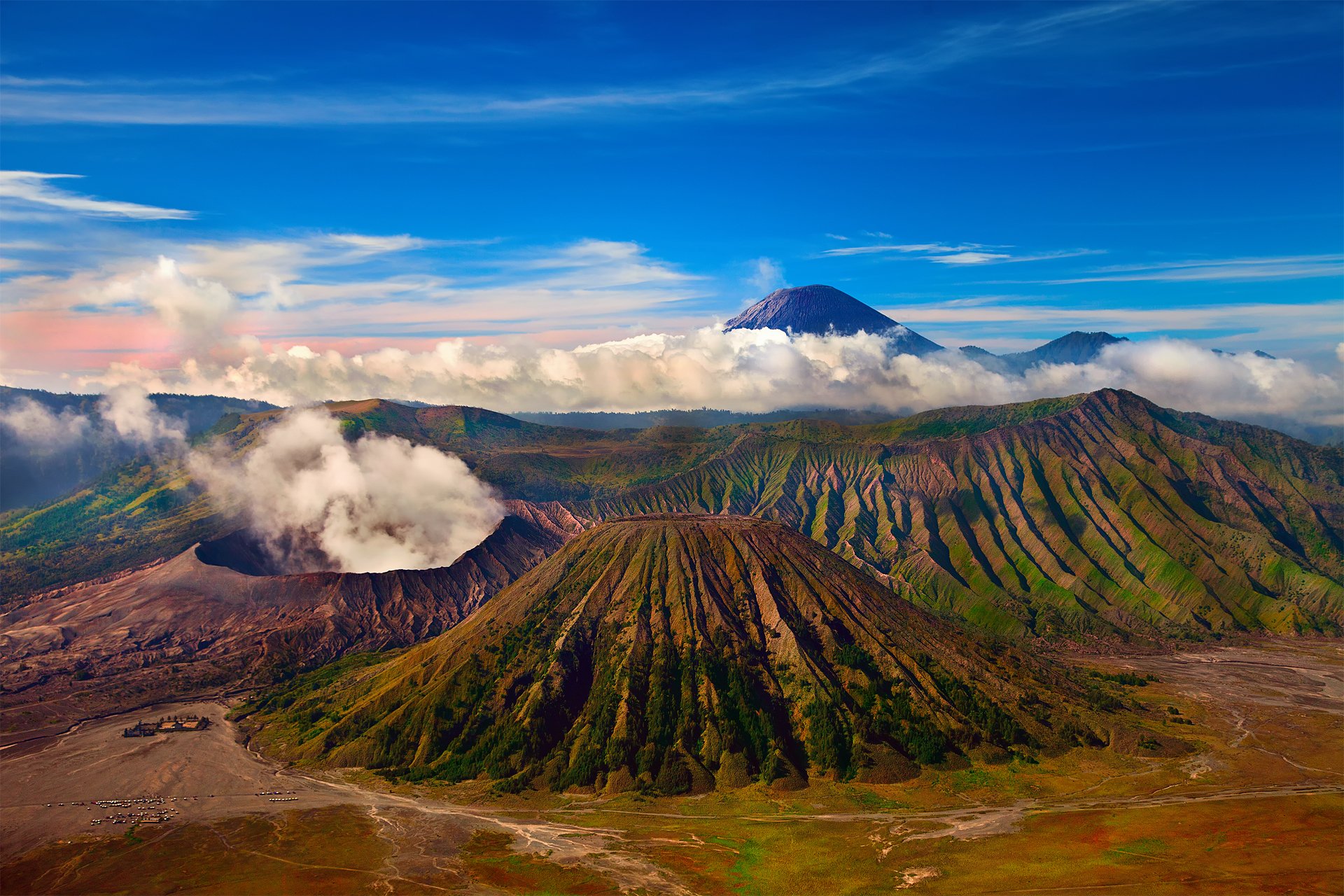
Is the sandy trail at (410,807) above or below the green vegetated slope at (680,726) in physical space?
below

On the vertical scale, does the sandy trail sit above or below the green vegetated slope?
below

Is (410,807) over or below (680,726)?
below

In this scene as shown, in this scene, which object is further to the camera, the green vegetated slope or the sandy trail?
the green vegetated slope

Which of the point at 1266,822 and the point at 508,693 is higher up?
the point at 508,693

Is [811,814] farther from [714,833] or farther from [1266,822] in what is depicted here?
[1266,822]

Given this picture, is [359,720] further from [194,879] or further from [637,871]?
[637,871]

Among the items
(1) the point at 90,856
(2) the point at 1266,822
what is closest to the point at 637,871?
(1) the point at 90,856

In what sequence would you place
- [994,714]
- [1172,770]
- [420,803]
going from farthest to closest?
[994,714]
[1172,770]
[420,803]

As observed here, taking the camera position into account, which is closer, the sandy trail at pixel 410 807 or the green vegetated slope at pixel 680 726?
the sandy trail at pixel 410 807

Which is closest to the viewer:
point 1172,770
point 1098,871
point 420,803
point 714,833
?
point 1098,871

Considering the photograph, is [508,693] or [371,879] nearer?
[371,879]

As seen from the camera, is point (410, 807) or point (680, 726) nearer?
point (410, 807)
